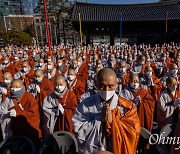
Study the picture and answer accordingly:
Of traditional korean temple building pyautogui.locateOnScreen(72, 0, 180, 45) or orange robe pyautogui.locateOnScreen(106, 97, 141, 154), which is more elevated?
traditional korean temple building pyautogui.locateOnScreen(72, 0, 180, 45)

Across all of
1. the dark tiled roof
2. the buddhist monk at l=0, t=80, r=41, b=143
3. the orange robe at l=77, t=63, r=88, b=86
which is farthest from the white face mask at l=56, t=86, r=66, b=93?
the dark tiled roof

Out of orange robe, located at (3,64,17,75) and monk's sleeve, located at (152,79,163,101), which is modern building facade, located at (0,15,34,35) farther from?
monk's sleeve, located at (152,79,163,101)

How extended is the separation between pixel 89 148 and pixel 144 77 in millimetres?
3799

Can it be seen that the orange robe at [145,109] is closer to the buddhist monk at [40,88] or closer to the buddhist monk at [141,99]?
the buddhist monk at [141,99]

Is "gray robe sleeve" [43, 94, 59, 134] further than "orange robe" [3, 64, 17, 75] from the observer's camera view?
No

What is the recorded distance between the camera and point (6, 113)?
12.5ft

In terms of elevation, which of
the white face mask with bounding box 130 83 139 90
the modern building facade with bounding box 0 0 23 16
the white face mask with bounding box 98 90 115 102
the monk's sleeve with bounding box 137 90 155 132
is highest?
the modern building facade with bounding box 0 0 23 16

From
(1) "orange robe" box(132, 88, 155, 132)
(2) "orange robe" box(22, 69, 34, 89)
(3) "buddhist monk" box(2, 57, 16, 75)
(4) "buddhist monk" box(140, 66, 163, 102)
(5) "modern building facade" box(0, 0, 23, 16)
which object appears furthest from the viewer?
(5) "modern building facade" box(0, 0, 23, 16)

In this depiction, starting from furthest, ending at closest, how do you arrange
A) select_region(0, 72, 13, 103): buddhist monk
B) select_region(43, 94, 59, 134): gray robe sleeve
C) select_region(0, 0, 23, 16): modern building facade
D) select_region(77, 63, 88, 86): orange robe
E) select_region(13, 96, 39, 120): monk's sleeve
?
1. select_region(0, 0, 23, 16): modern building facade
2. select_region(77, 63, 88, 86): orange robe
3. select_region(0, 72, 13, 103): buddhist monk
4. select_region(43, 94, 59, 134): gray robe sleeve
5. select_region(13, 96, 39, 120): monk's sleeve

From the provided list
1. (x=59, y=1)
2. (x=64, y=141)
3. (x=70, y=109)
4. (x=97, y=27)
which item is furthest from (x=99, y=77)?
(x=59, y=1)

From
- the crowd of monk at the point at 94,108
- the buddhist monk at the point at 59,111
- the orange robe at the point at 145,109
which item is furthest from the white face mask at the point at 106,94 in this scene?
A: the orange robe at the point at 145,109

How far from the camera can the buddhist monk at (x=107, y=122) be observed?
7.43 feet

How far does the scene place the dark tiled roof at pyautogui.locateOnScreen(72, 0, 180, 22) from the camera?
25.6m

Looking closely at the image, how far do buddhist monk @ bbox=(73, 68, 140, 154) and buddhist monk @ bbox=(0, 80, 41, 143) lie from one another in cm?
173
